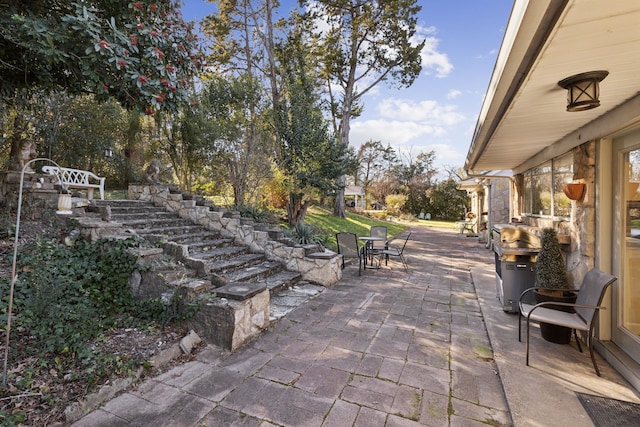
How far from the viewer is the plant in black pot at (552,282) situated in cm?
315

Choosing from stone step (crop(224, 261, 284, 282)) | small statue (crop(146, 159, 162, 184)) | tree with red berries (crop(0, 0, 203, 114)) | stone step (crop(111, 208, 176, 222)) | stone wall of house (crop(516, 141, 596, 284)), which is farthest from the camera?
small statue (crop(146, 159, 162, 184))

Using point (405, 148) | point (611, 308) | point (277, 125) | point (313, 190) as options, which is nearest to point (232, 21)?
point (277, 125)

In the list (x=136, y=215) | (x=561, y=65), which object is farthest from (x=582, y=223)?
(x=136, y=215)

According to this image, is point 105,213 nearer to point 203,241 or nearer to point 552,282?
point 203,241

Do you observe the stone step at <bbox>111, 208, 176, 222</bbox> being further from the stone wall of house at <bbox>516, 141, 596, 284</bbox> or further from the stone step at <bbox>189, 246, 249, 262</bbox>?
the stone wall of house at <bbox>516, 141, 596, 284</bbox>

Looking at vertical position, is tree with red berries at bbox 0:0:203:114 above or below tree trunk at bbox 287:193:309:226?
above

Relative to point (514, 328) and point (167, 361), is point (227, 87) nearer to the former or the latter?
point (167, 361)

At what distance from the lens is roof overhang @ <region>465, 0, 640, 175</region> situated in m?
1.34

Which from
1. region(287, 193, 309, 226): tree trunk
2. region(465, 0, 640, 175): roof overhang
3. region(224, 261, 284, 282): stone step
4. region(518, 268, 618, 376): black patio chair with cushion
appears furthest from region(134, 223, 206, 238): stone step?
region(518, 268, 618, 376): black patio chair with cushion

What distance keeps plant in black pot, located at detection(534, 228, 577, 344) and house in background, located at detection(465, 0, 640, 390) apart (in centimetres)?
21

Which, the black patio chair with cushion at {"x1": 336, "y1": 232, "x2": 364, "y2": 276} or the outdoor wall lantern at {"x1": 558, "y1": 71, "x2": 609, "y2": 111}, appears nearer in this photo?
the outdoor wall lantern at {"x1": 558, "y1": 71, "x2": 609, "y2": 111}

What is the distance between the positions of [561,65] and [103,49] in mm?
3459

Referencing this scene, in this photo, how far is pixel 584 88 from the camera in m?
2.08

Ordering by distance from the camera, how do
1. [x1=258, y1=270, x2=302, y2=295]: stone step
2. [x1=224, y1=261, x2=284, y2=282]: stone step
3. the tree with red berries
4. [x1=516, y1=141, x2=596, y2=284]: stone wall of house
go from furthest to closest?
[x1=258, y1=270, x2=302, y2=295]: stone step, [x1=224, y1=261, x2=284, y2=282]: stone step, [x1=516, y1=141, x2=596, y2=284]: stone wall of house, the tree with red berries
